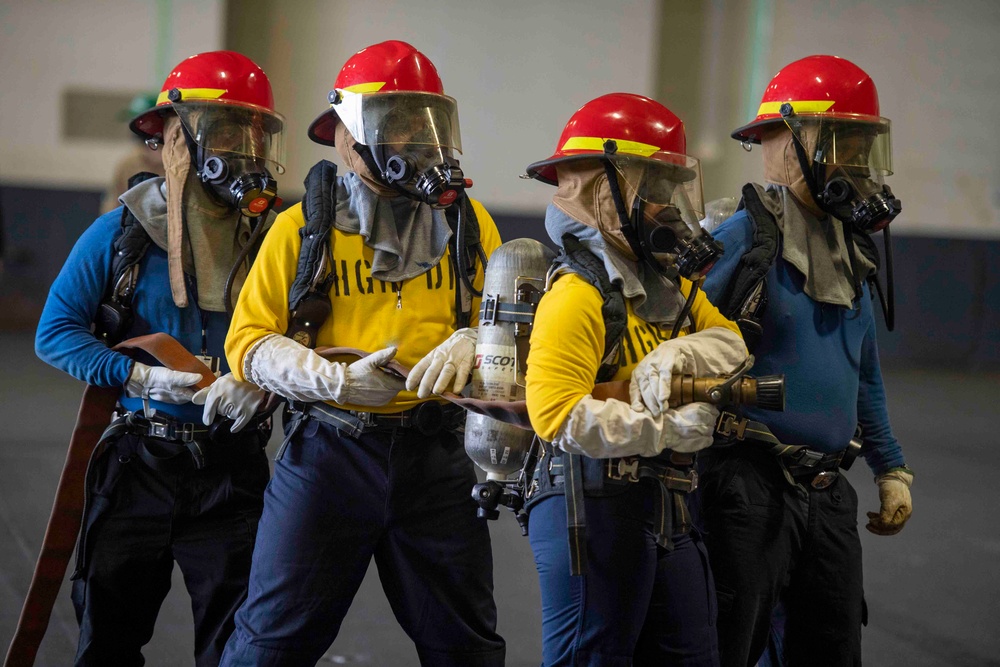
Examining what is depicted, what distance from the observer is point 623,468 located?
81.1 inches

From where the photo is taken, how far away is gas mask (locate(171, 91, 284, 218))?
2727 mm

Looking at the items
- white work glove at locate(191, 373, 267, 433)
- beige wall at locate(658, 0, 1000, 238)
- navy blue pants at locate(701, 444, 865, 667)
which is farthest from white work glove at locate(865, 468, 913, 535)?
beige wall at locate(658, 0, 1000, 238)

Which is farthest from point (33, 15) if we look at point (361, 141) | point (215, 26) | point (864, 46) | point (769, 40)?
point (361, 141)

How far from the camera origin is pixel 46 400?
8016 mm

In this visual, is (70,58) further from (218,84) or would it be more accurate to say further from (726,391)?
(726,391)

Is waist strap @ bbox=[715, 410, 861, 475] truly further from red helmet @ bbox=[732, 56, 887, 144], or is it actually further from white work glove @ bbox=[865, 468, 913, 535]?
red helmet @ bbox=[732, 56, 887, 144]

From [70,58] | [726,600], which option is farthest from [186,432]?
[70,58]

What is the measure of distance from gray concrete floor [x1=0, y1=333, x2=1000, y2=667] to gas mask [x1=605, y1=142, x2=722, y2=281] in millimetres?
2155

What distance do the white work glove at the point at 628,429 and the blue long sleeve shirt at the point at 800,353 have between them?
625mm

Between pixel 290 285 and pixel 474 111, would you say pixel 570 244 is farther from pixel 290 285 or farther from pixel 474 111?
pixel 474 111

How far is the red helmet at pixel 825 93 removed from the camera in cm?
268

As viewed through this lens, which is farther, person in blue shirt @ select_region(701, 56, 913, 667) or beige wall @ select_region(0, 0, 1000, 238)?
beige wall @ select_region(0, 0, 1000, 238)

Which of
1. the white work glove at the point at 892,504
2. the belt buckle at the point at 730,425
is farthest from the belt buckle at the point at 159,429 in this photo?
the white work glove at the point at 892,504

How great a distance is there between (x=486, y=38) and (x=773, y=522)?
354 inches
